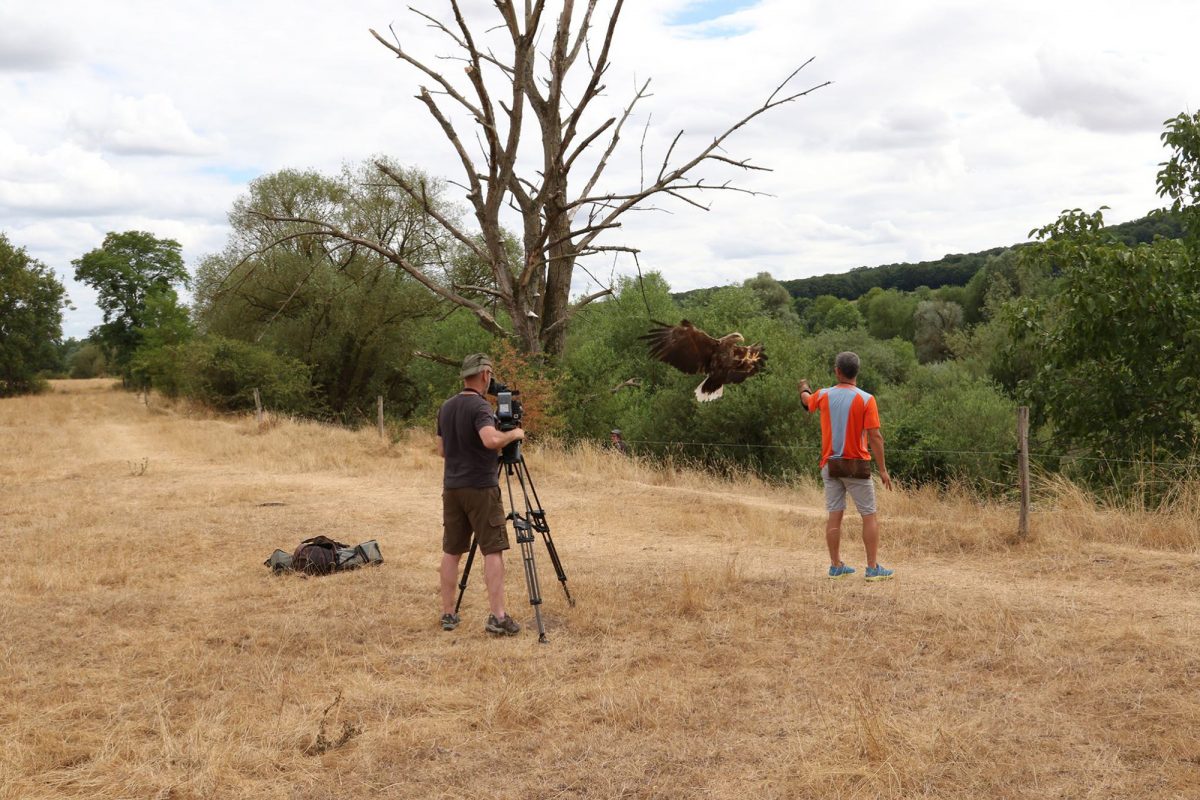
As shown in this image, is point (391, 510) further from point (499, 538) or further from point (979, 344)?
point (979, 344)

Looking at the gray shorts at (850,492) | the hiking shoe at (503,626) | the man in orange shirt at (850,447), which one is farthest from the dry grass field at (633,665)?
the gray shorts at (850,492)

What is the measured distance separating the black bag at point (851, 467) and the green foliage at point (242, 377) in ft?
95.9

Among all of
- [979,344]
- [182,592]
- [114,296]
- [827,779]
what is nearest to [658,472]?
[182,592]

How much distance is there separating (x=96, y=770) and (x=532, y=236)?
17670 mm

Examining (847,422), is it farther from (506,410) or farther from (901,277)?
(901,277)

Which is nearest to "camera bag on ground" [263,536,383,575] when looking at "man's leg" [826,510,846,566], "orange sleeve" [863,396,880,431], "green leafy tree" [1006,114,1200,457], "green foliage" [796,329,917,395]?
"man's leg" [826,510,846,566]

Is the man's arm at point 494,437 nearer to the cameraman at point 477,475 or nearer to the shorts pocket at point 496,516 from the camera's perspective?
the cameraman at point 477,475

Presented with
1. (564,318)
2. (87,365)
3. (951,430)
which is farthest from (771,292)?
(87,365)

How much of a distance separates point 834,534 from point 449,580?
317 centimetres

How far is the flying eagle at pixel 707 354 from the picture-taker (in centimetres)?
1029

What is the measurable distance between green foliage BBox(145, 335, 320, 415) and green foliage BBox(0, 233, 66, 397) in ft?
92.1

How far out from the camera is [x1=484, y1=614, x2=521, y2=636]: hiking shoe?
665cm

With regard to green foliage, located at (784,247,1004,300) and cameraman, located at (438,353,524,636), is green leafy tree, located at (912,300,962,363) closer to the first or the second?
green foliage, located at (784,247,1004,300)

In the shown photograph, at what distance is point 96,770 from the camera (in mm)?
4434
